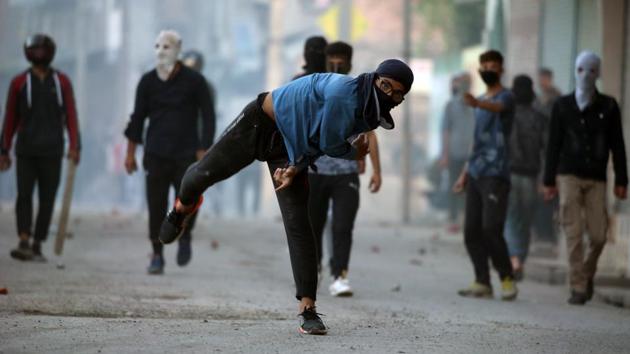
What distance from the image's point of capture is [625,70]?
1652 cm

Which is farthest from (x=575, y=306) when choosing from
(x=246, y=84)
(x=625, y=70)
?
(x=246, y=84)

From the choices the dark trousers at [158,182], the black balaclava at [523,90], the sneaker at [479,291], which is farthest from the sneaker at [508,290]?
the black balaclava at [523,90]

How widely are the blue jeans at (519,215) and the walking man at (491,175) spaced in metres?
2.10

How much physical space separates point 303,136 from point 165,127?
4293mm

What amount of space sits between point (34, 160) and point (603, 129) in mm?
4885

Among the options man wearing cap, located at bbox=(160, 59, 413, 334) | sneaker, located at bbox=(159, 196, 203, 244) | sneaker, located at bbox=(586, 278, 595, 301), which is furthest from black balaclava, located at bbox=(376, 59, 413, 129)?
sneaker, located at bbox=(586, 278, 595, 301)

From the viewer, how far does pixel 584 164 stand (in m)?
11.3

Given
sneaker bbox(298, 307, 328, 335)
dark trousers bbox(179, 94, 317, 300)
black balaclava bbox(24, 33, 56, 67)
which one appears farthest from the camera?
black balaclava bbox(24, 33, 56, 67)

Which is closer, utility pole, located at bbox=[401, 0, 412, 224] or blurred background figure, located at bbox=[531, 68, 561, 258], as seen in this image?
blurred background figure, located at bbox=[531, 68, 561, 258]

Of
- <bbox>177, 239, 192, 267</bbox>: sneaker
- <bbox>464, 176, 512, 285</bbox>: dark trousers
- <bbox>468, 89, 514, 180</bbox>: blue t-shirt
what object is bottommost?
<bbox>177, 239, 192, 267</bbox>: sneaker

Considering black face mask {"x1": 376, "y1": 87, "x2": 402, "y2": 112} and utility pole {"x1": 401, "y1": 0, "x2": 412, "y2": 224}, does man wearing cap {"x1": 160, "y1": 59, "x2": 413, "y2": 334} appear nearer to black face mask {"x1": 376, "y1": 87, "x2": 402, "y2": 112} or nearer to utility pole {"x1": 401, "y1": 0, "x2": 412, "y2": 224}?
black face mask {"x1": 376, "y1": 87, "x2": 402, "y2": 112}

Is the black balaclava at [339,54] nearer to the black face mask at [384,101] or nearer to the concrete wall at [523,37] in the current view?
the black face mask at [384,101]

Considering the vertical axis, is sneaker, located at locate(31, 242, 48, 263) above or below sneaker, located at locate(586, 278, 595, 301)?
above

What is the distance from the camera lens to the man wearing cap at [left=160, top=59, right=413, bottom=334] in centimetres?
767
